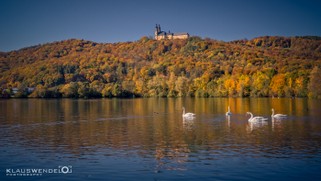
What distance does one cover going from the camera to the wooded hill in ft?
344

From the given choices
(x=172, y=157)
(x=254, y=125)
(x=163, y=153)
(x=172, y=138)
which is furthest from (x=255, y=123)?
(x=172, y=157)

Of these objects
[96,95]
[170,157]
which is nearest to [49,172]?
[170,157]

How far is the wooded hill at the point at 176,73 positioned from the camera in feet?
344

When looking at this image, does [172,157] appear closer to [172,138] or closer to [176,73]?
[172,138]

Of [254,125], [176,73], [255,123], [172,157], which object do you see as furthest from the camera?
[176,73]

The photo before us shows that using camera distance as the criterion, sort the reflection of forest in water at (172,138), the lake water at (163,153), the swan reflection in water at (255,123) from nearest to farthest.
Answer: the lake water at (163,153), the reflection of forest in water at (172,138), the swan reflection in water at (255,123)

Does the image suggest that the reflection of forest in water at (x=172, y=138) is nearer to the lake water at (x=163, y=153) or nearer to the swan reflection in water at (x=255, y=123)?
the lake water at (x=163, y=153)

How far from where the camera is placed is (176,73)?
142875 mm

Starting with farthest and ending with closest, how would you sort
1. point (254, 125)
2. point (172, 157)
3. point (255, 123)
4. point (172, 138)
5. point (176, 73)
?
point (176, 73), point (255, 123), point (254, 125), point (172, 138), point (172, 157)

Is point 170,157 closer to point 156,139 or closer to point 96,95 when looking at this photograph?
point 156,139

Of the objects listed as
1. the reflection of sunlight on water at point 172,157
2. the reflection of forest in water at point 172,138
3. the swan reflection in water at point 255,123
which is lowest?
the reflection of sunlight on water at point 172,157

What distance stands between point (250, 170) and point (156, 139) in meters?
9.70

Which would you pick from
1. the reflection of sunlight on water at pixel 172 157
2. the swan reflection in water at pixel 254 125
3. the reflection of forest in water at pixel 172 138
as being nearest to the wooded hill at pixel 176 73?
the swan reflection in water at pixel 254 125

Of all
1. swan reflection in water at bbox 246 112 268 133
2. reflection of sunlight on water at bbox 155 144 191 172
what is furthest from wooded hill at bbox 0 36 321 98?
reflection of sunlight on water at bbox 155 144 191 172
